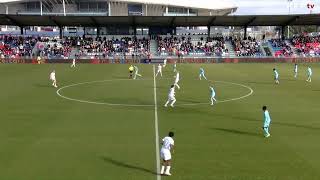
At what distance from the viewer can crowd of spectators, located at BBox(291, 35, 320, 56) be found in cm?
8362

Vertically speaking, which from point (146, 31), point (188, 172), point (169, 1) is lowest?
point (188, 172)

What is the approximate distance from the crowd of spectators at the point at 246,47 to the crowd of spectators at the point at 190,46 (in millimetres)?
2246

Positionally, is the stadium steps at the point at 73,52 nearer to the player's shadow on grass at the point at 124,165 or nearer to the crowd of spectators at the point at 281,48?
the crowd of spectators at the point at 281,48

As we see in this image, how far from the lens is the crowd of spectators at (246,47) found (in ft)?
276

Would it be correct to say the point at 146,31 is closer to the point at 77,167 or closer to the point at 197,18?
the point at 197,18

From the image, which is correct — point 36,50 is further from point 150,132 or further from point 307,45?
point 150,132

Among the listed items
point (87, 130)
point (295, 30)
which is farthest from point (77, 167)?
point (295, 30)

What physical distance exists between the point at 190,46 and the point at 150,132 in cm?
6507

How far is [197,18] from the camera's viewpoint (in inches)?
3211

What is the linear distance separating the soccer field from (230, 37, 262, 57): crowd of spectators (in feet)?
139

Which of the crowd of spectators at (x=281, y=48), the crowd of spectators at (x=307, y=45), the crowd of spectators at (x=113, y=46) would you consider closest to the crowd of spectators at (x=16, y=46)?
the crowd of spectators at (x=113, y=46)

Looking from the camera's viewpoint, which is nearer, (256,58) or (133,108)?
(133,108)

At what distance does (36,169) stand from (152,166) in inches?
184

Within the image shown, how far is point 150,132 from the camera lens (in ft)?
79.7
